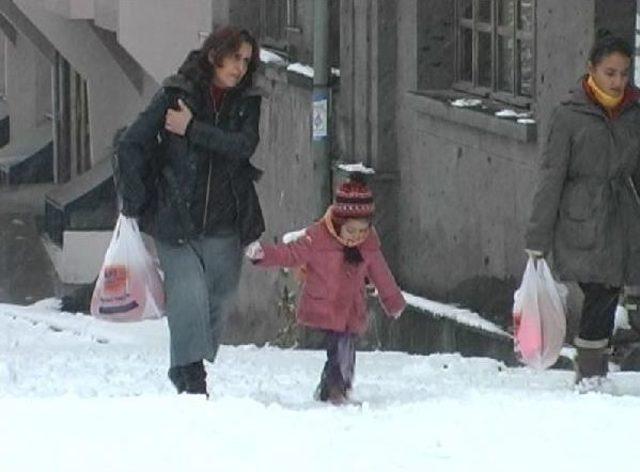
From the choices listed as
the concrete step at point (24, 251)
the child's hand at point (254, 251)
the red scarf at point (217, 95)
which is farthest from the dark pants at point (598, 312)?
the concrete step at point (24, 251)

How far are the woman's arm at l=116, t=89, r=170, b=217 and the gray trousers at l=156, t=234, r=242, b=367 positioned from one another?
221 millimetres

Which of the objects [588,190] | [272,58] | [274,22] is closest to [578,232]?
[588,190]

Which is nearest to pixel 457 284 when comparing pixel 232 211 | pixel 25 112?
pixel 232 211

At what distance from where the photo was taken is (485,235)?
13.0 m

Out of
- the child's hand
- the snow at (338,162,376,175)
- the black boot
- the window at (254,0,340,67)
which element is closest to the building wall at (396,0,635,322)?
the snow at (338,162,376,175)

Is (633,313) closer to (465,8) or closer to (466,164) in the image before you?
(466,164)

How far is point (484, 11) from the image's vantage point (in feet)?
44.6

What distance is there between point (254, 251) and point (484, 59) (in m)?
5.68

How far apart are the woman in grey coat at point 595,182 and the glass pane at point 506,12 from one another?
14.2ft

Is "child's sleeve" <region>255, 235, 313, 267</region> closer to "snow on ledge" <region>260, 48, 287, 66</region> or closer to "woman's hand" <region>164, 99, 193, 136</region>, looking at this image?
"woman's hand" <region>164, 99, 193, 136</region>

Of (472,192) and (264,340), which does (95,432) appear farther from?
(264,340)

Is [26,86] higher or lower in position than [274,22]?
lower

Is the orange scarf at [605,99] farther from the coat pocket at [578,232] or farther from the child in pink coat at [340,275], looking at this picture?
the child in pink coat at [340,275]

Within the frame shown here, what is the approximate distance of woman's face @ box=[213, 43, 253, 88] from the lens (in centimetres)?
793
